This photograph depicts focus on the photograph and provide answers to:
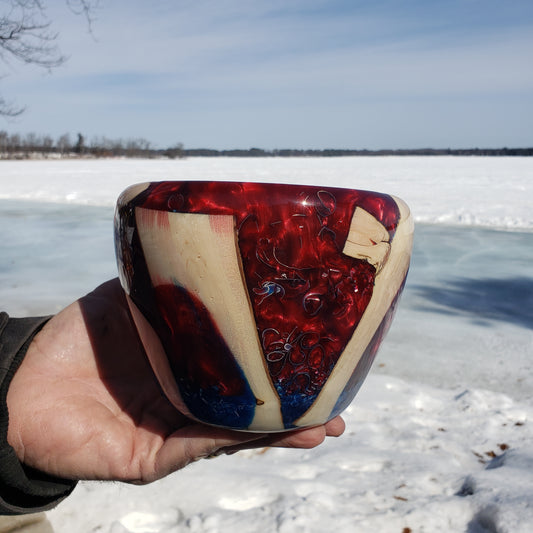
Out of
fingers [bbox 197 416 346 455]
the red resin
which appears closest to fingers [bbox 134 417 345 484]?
fingers [bbox 197 416 346 455]

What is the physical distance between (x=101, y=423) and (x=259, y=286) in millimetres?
403

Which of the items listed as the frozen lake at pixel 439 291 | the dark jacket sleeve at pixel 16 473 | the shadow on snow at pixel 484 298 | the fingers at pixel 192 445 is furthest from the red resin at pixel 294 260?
the shadow on snow at pixel 484 298

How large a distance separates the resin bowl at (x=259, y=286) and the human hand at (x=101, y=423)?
0.10 metres

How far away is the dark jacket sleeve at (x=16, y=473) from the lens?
81 cm

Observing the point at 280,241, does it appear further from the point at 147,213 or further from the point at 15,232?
the point at 15,232

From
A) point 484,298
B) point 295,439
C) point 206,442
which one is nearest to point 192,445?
point 206,442

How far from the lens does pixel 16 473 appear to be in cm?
82

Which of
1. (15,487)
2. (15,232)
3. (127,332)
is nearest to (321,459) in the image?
(127,332)

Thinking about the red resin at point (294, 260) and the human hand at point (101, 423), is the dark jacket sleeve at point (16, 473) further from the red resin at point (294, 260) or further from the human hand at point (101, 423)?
the red resin at point (294, 260)

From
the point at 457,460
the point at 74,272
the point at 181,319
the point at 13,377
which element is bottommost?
the point at 457,460

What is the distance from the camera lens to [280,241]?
0.59m

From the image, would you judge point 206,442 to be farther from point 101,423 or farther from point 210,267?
point 210,267

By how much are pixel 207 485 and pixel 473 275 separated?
118 inches

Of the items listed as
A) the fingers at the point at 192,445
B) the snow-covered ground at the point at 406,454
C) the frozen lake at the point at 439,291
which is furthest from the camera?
the frozen lake at the point at 439,291
